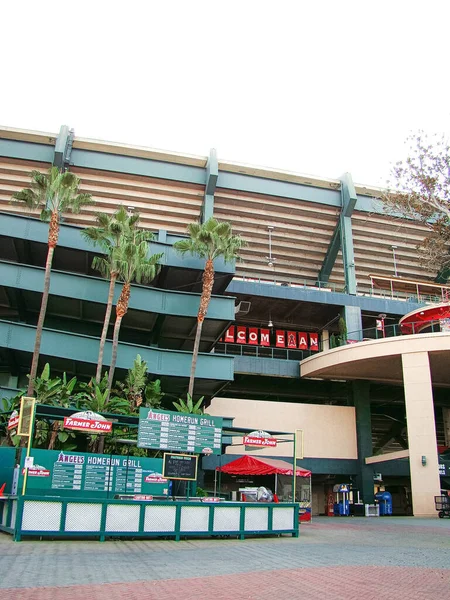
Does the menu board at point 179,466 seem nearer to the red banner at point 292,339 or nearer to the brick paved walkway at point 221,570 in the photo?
the brick paved walkway at point 221,570

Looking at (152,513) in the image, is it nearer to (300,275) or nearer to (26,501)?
(26,501)

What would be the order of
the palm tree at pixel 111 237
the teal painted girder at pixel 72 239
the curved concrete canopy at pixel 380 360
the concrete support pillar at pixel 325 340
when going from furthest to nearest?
the concrete support pillar at pixel 325 340 < the curved concrete canopy at pixel 380 360 < the teal painted girder at pixel 72 239 < the palm tree at pixel 111 237

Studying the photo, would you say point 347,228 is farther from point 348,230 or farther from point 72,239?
point 72,239

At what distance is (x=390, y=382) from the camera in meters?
40.4

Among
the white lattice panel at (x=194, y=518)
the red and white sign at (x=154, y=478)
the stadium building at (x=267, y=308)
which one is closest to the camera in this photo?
the white lattice panel at (x=194, y=518)

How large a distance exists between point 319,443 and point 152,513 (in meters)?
24.8

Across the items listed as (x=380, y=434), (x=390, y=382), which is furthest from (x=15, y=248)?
(x=380, y=434)

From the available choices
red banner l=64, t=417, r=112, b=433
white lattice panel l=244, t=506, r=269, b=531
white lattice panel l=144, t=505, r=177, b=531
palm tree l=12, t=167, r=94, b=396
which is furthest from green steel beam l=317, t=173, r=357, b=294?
red banner l=64, t=417, r=112, b=433

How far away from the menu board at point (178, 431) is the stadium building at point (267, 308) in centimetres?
1335

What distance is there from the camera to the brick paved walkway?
8398 mm

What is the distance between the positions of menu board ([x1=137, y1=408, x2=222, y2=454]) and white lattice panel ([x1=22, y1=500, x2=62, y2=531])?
124 inches

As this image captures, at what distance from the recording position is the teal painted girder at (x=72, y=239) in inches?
1176

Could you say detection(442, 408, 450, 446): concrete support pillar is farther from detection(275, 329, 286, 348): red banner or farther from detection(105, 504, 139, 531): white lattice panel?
detection(105, 504, 139, 531): white lattice panel

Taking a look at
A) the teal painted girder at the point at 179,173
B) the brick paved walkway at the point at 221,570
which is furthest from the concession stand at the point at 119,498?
the teal painted girder at the point at 179,173
